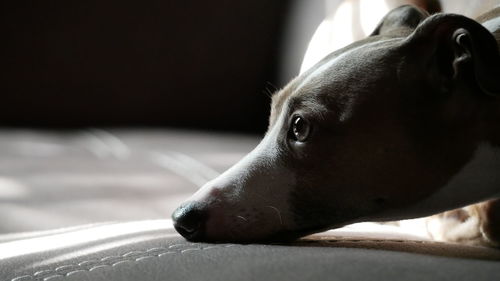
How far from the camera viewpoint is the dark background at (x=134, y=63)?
123 inches

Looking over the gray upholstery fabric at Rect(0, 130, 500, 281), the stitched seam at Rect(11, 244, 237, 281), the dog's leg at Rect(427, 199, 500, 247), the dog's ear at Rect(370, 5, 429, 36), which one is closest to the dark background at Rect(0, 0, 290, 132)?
→ the gray upholstery fabric at Rect(0, 130, 500, 281)

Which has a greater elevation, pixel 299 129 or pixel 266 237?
pixel 299 129

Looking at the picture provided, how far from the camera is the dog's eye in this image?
1.02 meters

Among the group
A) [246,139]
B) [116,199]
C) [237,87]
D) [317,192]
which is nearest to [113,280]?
[317,192]

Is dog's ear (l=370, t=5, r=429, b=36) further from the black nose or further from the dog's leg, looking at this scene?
the black nose

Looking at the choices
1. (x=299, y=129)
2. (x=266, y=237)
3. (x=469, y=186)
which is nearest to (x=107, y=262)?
(x=266, y=237)

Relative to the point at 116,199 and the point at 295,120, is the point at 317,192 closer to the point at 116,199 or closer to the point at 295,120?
the point at 295,120

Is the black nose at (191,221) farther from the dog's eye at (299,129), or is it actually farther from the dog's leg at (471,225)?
the dog's leg at (471,225)

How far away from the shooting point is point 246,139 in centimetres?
283

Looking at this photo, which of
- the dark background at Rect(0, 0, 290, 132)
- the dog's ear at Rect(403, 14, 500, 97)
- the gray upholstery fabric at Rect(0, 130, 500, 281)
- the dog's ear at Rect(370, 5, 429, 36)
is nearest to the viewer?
the gray upholstery fabric at Rect(0, 130, 500, 281)

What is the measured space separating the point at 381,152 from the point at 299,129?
133 mm

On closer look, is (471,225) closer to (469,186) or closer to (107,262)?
(469,186)

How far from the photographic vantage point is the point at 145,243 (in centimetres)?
95

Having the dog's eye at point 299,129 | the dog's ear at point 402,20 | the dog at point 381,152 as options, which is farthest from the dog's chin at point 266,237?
the dog's ear at point 402,20
